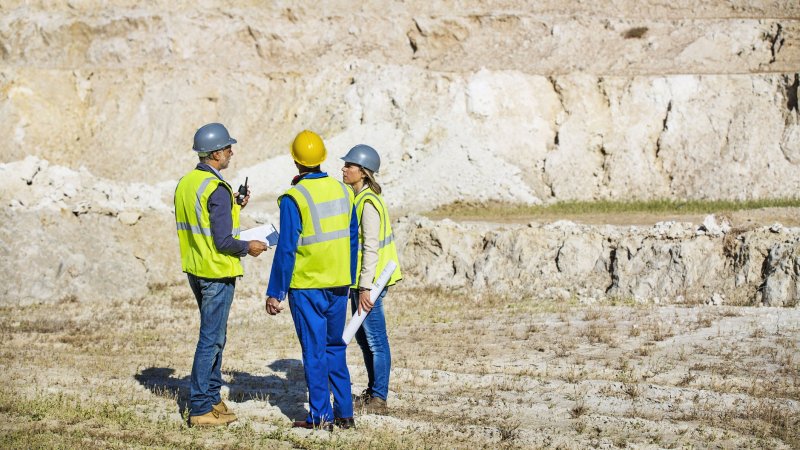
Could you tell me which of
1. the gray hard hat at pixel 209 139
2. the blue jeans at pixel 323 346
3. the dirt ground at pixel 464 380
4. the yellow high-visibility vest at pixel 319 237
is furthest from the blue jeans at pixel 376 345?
the gray hard hat at pixel 209 139

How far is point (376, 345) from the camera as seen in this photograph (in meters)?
8.80

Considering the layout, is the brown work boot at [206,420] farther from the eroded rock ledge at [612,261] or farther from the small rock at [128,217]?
the small rock at [128,217]

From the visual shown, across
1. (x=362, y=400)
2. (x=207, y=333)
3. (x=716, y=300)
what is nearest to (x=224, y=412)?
(x=207, y=333)

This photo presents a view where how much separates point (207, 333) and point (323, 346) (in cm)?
100

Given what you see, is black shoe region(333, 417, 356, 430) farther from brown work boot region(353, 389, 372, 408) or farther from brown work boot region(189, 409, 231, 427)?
brown work boot region(189, 409, 231, 427)

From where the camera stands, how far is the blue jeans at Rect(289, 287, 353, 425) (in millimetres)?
7867

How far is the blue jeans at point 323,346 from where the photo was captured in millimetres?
7867

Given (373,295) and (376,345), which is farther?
(376,345)

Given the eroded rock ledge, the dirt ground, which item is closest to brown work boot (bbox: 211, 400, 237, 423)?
the dirt ground

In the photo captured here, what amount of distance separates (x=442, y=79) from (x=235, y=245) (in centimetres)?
2945

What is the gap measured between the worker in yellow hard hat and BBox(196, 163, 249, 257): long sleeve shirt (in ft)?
1.27

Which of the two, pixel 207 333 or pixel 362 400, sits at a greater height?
pixel 207 333

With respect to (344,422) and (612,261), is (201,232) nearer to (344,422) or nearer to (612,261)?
(344,422)

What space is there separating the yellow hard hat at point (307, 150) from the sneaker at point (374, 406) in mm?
2207
